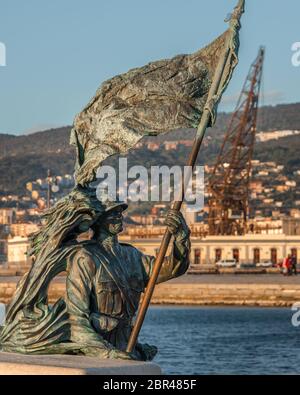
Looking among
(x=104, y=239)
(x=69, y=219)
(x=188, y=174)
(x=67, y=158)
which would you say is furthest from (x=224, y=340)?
(x=67, y=158)

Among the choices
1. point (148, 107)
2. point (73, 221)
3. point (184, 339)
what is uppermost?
point (148, 107)

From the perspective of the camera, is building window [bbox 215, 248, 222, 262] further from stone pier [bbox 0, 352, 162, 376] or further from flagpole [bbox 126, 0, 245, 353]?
stone pier [bbox 0, 352, 162, 376]

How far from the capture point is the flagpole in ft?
39.6

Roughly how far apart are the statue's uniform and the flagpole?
0.21 metres

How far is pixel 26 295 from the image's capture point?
488 inches

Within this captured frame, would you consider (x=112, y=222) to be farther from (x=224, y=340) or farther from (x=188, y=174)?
(x=224, y=340)

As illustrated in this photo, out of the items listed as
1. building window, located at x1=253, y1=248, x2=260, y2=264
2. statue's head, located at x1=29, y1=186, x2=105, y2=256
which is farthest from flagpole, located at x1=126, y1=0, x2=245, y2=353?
building window, located at x1=253, y1=248, x2=260, y2=264

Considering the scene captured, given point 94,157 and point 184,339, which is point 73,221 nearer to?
point 94,157

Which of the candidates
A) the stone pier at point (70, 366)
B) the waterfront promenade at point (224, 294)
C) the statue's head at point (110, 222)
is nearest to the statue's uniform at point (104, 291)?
the statue's head at point (110, 222)

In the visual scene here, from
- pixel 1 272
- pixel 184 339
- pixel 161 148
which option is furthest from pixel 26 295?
pixel 161 148

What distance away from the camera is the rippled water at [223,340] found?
3039 centimetres

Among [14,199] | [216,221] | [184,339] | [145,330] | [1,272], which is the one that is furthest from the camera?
[14,199]

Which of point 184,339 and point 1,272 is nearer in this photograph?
point 184,339
